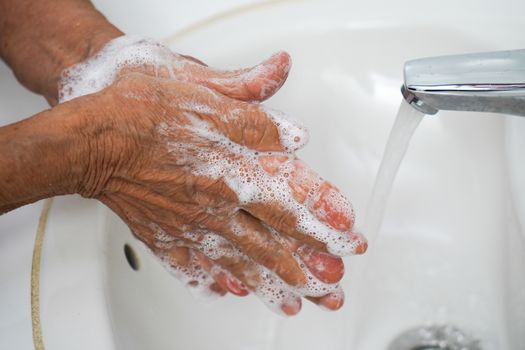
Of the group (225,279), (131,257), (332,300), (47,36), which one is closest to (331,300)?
(332,300)

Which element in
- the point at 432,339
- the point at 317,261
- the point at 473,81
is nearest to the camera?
the point at 473,81

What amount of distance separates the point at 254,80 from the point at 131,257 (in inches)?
9.1

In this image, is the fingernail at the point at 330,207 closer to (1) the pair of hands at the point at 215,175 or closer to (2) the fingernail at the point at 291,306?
(1) the pair of hands at the point at 215,175

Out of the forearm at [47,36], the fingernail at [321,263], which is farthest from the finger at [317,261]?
the forearm at [47,36]

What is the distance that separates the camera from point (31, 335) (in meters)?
0.44

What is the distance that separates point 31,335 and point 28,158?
14 centimetres

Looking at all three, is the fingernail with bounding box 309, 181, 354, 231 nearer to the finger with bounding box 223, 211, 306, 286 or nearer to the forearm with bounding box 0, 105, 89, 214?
the finger with bounding box 223, 211, 306, 286

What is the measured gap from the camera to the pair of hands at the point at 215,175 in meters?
0.44

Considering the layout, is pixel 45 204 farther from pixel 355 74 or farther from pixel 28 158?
pixel 355 74

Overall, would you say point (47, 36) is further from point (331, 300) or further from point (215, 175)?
point (331, 300)

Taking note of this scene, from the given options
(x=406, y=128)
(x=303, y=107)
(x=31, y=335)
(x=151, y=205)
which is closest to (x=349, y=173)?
(x=303, y=107)

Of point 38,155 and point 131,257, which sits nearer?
point 38,155

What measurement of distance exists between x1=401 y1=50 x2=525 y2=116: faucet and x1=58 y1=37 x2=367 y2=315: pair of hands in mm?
107

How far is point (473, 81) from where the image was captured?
1.34ft
